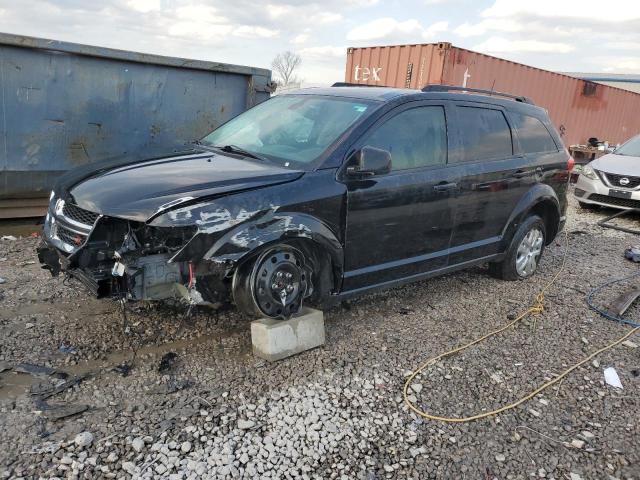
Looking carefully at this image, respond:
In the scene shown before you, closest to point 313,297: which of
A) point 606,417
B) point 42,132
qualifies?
point 606,417

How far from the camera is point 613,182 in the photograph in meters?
9.29

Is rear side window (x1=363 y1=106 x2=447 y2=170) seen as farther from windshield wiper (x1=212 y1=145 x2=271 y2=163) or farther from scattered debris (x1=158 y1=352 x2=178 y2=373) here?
scattered debris (x1=158 y1=352 x2=178 y2=373)

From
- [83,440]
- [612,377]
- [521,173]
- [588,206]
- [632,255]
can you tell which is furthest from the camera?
[588,206]

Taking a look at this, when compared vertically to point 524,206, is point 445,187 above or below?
above

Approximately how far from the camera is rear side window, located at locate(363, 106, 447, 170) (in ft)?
13.3

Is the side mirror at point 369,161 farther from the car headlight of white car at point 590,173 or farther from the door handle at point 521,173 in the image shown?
the car headlight of white car at point 590,173

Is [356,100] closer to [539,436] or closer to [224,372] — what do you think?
[224,372]

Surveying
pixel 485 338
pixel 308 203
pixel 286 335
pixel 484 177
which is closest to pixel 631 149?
pixel 484 177

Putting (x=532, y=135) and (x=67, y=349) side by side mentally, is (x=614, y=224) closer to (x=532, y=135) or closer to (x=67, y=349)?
(x=532, y=135)

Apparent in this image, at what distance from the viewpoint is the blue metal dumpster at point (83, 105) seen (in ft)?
18.5

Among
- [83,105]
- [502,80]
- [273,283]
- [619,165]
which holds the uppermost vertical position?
[502,80]

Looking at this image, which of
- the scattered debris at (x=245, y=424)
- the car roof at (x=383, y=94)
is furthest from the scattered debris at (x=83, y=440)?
the car roof at (x=383, y=94)

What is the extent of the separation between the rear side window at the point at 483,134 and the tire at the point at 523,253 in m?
0.86

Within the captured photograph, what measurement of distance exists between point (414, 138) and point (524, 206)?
172cm
